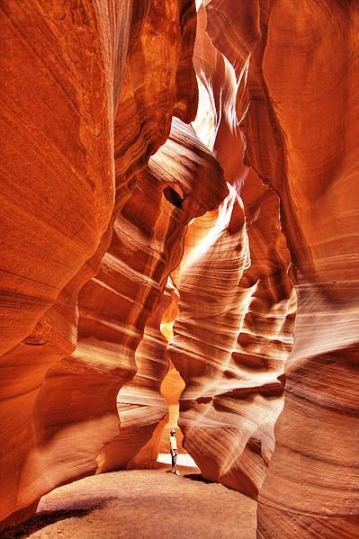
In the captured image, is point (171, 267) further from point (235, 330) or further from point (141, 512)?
point (141, 512)

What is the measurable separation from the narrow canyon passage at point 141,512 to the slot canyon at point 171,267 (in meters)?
0.06

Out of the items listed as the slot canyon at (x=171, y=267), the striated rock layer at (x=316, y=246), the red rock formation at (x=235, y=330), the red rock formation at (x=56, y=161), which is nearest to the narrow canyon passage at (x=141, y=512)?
the slot canyon at (x=171, y=267)

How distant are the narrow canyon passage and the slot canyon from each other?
0.06 m

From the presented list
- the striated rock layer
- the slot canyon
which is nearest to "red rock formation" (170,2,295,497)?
the slot canyon

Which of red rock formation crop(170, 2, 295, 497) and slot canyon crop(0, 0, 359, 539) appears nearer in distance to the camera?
slot canyon crop(0, 0, 359, 539)

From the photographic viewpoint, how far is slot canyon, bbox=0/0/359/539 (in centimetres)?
191

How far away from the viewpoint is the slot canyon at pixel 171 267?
6.26 ft

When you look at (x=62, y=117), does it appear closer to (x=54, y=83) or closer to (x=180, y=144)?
(x=54, y=83)

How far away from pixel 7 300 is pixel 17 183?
2.21 feet

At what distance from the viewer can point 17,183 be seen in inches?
69.8

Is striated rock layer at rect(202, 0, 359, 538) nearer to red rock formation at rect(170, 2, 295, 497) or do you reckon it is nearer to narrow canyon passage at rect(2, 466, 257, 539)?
narrow canyon passage at rect(2, 466, 257, 539)

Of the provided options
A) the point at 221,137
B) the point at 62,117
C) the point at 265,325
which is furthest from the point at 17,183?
the point at 221,137

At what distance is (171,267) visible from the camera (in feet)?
29.6

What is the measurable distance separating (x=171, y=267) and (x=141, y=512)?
4650 mm
